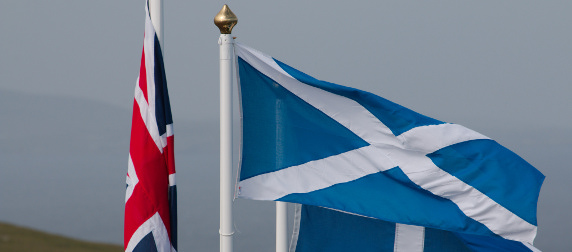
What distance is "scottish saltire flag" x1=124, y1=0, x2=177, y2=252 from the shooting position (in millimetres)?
4898

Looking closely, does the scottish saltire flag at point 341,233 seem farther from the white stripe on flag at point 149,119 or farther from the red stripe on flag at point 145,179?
the white stripe on flag at point 149,119

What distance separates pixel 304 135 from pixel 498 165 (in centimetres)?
186

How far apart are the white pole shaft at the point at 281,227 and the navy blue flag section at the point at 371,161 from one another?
0.30 m

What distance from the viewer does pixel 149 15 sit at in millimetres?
4902

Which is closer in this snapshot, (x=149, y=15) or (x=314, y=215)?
(x=149, y=15)

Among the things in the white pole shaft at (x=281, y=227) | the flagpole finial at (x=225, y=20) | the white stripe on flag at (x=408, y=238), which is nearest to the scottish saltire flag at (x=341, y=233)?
the white stripe on flag at (x=408, y=238)

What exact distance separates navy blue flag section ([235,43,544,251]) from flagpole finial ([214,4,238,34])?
37 centimetres

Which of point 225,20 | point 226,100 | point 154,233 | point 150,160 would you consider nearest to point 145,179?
point 150,160

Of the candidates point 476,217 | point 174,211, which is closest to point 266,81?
point 174,211

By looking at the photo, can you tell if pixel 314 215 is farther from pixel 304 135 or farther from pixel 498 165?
pixel 498 165

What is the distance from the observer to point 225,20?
4.77 m

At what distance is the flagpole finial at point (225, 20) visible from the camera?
15.6ft

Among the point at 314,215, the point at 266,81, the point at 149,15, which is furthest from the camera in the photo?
the point at 314,215

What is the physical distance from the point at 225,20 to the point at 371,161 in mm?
1903
